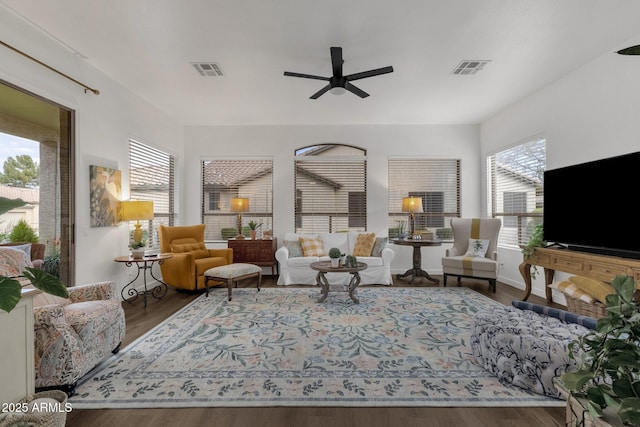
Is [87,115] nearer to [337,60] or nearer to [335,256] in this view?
[337,60]

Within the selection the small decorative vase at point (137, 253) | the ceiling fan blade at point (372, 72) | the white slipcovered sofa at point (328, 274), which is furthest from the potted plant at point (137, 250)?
the ceiling fan blade at point (372, 72)

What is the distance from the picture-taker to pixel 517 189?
16.3ft

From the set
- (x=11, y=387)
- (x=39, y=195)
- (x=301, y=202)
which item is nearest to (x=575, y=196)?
(x=301, y=202)

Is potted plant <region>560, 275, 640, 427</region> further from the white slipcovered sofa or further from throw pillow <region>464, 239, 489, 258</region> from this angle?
throw pillow <region>464, 239, 489, 258</region>

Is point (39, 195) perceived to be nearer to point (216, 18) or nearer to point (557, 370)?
point (216, 18)

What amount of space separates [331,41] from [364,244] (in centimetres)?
339

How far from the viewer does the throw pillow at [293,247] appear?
534 cm

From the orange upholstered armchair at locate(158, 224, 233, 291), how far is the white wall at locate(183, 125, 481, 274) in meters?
1.11

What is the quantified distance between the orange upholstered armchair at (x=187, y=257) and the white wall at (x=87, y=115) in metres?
0.54

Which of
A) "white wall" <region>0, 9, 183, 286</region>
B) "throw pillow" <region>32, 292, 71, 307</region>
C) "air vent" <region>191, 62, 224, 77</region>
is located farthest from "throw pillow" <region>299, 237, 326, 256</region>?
"throw pillow" <region>32, 292, 71, 307</region>

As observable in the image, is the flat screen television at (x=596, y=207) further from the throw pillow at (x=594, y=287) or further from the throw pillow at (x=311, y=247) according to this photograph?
the throw pillow at (x=311, y=247)

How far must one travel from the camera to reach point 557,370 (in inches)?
73.9

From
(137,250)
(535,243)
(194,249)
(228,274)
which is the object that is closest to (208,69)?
(137,250)

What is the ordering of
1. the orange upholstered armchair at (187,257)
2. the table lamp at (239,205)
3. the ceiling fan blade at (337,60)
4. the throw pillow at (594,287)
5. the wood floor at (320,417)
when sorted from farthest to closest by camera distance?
the table lamp at (239,205) → the orange upholstered armchair at (187,257) → the ceiling fan blade at (337,60) → the throw pillow at (594,287) → the wood floor at (320,417)
